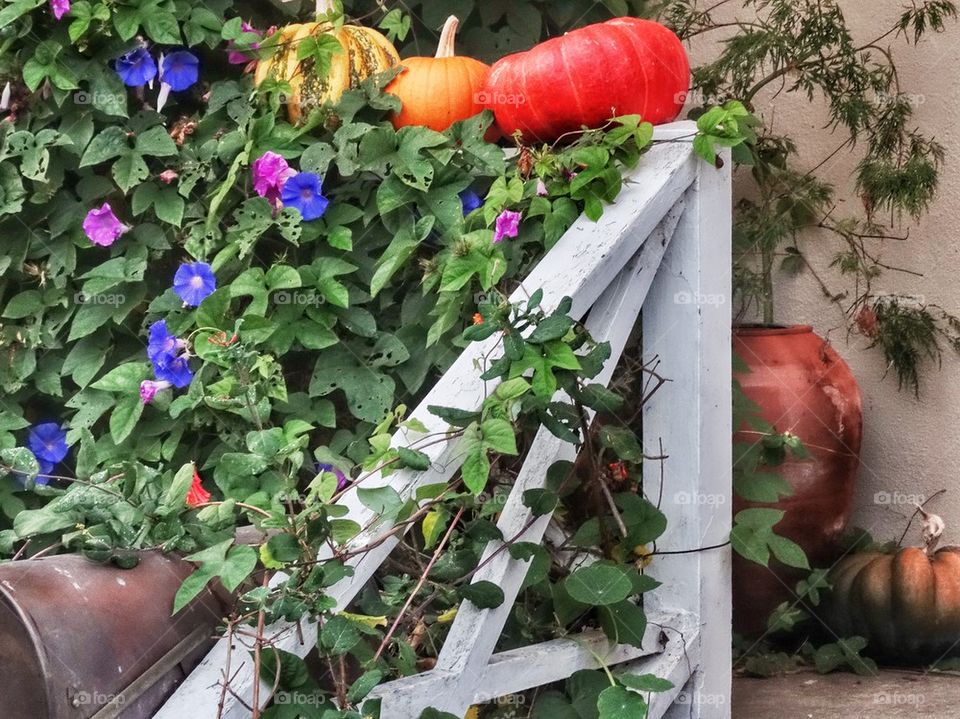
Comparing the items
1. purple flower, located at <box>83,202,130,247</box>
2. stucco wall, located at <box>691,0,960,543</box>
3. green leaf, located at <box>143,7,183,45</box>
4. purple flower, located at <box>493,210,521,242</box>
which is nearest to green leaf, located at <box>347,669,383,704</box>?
purple flower, located at <box>493,210,521,242</box>

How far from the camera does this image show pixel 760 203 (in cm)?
311

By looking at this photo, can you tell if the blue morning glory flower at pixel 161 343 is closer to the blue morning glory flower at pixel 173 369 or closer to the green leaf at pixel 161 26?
the blue morning glory flower at pixel 173 369

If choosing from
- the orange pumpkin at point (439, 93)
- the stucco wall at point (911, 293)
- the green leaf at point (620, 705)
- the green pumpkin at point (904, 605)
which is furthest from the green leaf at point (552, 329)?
the stucco wall at point (911, 293)

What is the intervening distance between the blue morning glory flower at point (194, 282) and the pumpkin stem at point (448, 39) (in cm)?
66

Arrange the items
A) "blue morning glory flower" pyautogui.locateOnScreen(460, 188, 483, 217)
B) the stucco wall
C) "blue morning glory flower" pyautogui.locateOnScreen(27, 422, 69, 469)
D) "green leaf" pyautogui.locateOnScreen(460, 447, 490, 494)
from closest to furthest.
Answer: "green leaf" pyautogui.locateOnScreen(460, 447, 490, 494) → "blue morning glory flower" pyautogui.locateOnScreen(460, 188, 483, 217) → "blue morning glory flower" pyautogui.locateOnScreen(27, 422, 69, 469) → the stucco wall

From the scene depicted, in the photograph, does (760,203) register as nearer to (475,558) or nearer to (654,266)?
(654,266)

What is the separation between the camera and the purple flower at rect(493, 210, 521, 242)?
6.24ft

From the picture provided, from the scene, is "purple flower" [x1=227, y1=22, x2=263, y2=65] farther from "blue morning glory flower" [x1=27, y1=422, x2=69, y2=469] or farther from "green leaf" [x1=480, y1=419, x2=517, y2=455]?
"green leaf" [x1=480, y1=419, x2=517, y2=455]

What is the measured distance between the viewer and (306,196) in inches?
85.4

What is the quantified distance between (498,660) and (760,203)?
1.83 m

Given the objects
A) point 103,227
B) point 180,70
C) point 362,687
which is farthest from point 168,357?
point 362,687

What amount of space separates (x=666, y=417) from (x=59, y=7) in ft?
4.88

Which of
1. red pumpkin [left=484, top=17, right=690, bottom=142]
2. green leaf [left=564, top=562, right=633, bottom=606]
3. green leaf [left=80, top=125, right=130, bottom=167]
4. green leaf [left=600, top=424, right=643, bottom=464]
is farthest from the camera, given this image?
green leaf [left=80, top=125, right=130, bottom=167]

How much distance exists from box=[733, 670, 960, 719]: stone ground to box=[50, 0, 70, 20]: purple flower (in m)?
2.01
